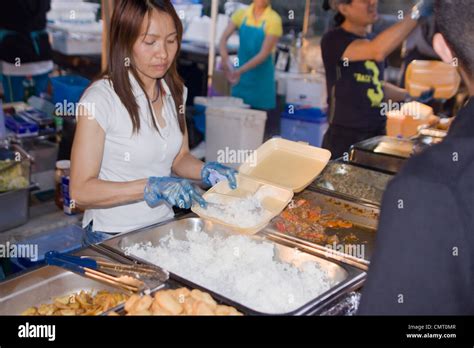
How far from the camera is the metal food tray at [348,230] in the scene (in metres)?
1.87

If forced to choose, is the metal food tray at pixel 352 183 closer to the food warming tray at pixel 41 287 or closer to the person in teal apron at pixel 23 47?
the food warming tray at pixel 41 287

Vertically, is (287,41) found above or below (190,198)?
above

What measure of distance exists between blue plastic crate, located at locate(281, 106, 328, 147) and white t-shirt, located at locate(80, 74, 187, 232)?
324 centimetres

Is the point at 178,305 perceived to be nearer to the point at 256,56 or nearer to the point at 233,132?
the point at 233,132

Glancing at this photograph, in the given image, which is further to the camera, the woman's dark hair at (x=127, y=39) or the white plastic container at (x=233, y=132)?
the white plastic container at (x=233, y=132)

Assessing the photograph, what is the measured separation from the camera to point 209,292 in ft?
5.05

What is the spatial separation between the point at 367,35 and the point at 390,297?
2742mm

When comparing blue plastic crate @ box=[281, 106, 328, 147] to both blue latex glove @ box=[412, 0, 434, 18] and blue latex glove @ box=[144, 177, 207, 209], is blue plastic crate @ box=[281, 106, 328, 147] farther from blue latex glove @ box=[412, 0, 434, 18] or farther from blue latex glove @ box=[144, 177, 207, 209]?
blue latex glove @ box=[144, 177, 207, 209]

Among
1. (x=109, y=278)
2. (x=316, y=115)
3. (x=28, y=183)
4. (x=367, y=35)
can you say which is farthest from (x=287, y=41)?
(x=109, y=278)

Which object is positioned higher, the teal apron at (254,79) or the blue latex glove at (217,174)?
the teal apron at (254,79)

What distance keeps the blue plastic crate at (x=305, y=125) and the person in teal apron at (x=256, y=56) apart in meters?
0.18

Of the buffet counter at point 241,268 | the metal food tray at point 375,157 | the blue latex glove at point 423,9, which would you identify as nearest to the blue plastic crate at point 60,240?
the buffet counter at point 241,268
